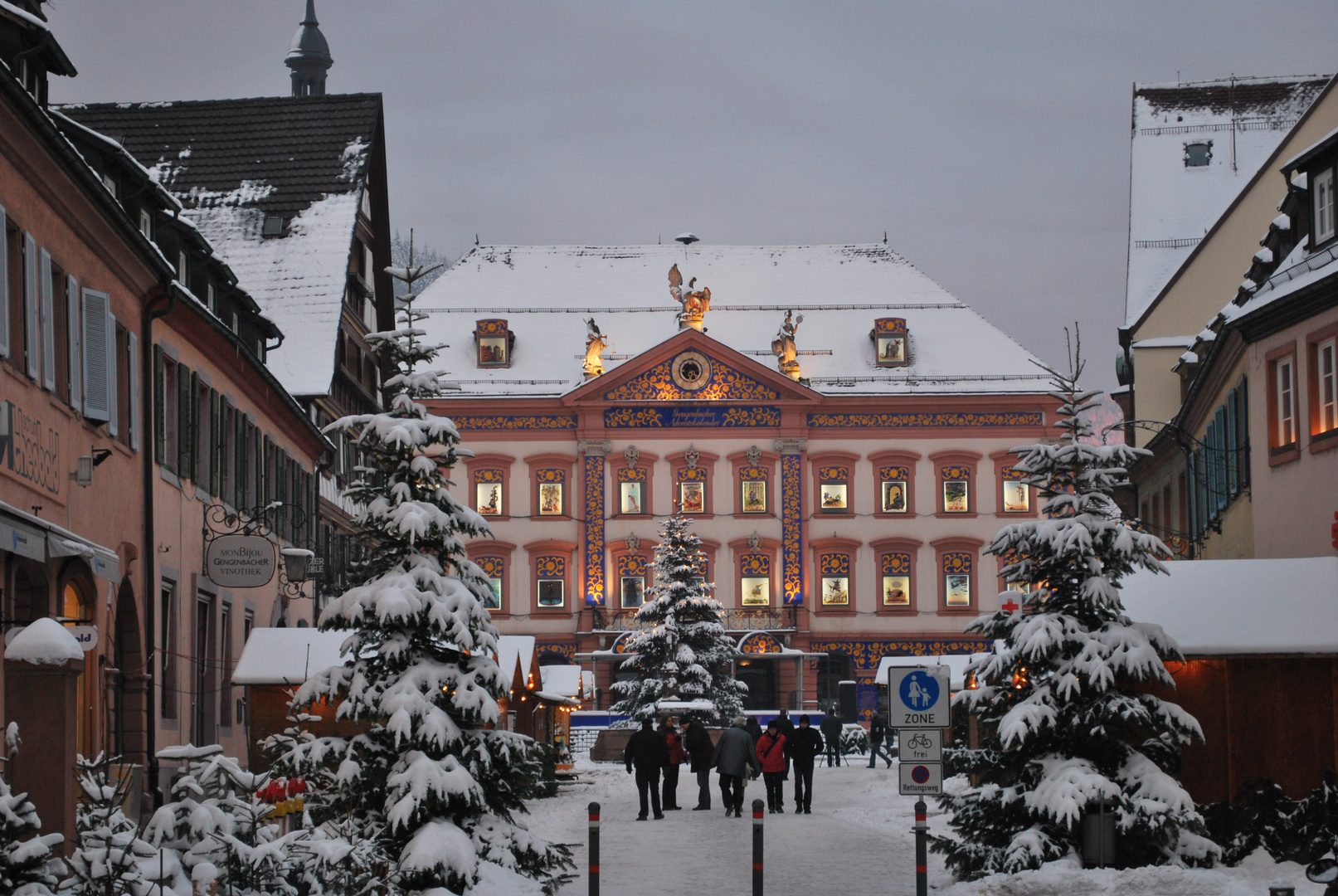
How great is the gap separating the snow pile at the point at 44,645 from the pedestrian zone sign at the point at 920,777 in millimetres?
6982

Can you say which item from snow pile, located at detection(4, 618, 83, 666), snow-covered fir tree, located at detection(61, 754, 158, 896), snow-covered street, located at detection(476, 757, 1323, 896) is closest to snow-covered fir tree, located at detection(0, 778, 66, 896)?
snow-covered fir tree, located at detection(61, 754, 158, 896)

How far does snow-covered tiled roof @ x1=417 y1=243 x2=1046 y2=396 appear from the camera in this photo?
70562 mm

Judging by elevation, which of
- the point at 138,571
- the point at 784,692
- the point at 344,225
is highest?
the point at 344,225

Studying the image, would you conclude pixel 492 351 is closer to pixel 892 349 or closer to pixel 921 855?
pixel 892 349

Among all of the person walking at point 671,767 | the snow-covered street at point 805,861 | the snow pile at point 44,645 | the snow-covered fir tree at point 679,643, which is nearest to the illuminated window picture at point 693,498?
the snow-covered fir tree at point 679,643

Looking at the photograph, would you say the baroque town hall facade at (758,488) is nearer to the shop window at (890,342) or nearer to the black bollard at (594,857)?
the shop window at (890,342)

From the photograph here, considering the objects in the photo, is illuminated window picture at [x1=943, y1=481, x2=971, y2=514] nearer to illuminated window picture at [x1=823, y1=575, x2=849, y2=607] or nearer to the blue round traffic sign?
illuminated window picture at [x1=823, y1=575, x2=849, y2=607]

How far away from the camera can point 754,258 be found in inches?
3086

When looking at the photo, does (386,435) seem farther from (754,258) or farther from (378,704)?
(754,258)

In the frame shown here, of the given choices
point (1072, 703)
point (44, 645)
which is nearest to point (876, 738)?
point (1072, 703)

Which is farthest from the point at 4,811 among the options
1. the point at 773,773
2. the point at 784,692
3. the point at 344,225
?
the point at 784,692

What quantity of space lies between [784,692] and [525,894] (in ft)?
171

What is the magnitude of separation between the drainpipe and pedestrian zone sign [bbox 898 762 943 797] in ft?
31.7

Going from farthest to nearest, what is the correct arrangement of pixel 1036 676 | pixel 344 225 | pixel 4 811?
pixel 344 225, pixel 1036 676, pixel 4 811
